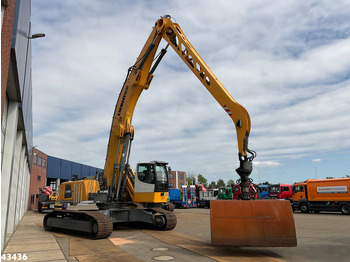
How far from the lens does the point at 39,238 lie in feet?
35.7

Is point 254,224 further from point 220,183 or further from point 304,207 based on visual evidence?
point 220,183

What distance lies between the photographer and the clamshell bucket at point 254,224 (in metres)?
7.32

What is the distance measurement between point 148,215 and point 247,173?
593cm

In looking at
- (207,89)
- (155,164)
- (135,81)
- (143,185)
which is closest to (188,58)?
(207,89)

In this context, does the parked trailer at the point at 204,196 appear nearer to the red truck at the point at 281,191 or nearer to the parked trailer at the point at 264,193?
the parked trailer at the point at 264,193

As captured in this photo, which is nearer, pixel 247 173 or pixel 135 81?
pixel 247 173

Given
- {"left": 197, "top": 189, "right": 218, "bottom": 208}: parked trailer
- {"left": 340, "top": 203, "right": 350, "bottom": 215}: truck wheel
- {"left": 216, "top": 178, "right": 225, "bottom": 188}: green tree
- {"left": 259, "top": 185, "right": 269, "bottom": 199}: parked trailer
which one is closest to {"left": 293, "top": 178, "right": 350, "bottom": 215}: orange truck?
{"left": 340, "top": 203, "right": 350, "bottom": 215}: truck wheel

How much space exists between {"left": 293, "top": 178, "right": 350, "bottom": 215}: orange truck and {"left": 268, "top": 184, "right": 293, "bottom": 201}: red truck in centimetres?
539

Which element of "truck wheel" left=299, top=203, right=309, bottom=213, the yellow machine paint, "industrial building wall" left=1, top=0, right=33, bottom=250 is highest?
"industrial building wall" left=1, top=0, right=33, bottom=250

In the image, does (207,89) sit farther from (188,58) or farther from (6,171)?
(6,171)

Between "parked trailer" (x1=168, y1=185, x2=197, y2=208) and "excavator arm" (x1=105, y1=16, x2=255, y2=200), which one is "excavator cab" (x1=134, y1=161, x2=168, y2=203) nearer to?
"excavator arm" (x1=105, y1=16, x2=255, y2=200)

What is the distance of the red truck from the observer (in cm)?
3091

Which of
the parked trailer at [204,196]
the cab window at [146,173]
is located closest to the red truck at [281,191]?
the parked trailer at [204,196]

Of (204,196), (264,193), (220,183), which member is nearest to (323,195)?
(264,193)
